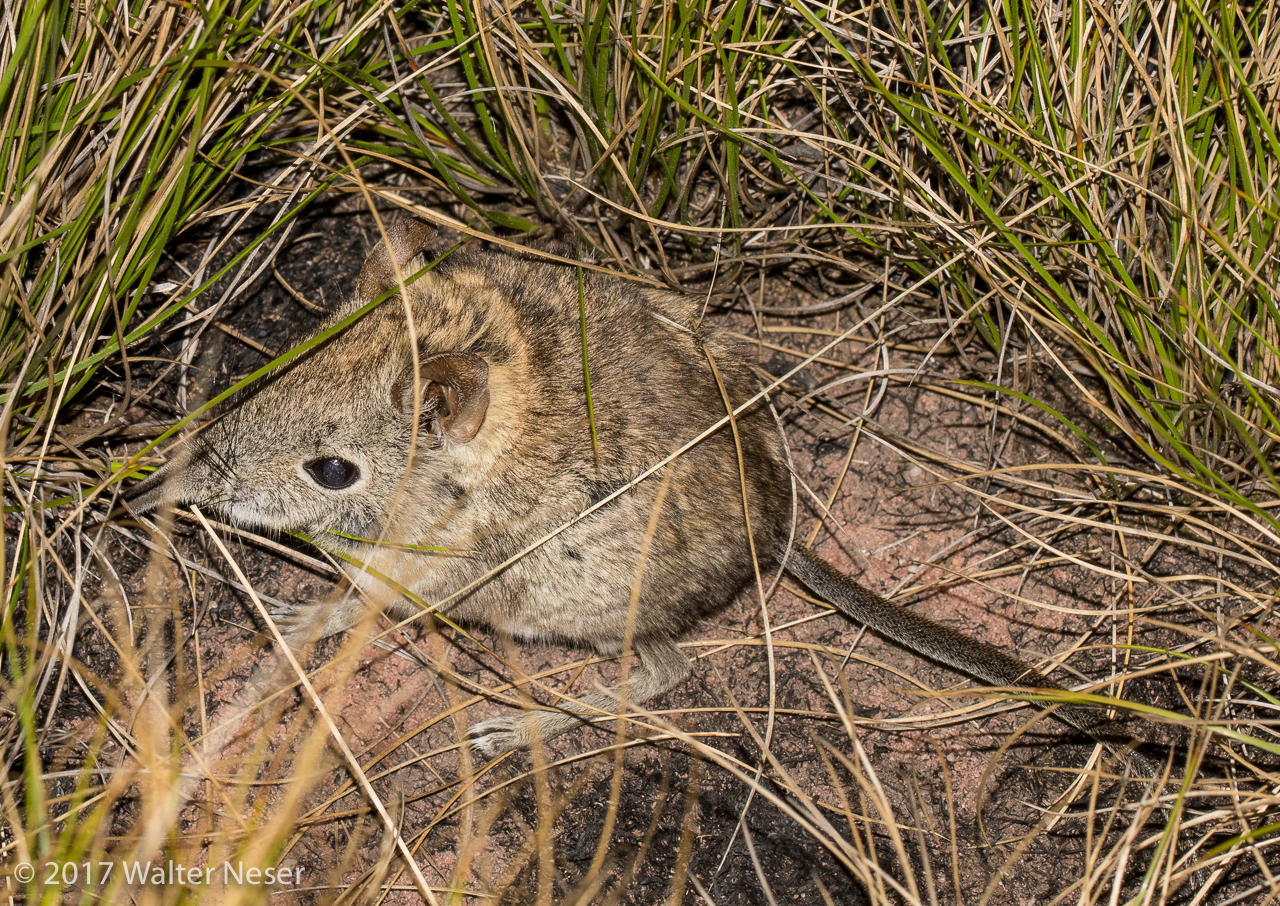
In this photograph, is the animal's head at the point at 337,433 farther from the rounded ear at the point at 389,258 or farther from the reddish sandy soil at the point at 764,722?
the reddish sandy soil at the point at 764,722

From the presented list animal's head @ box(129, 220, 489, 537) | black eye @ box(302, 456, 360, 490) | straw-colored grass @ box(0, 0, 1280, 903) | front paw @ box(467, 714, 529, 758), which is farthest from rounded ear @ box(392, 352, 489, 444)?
front paw @ box(467, 714, 529, 758)

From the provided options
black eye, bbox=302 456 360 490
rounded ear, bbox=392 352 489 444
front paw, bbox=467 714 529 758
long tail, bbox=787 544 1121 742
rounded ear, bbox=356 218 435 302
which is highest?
rounded ear, bbox=356 218 435 302

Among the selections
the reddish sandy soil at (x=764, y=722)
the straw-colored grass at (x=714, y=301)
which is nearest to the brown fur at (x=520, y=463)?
the straw-colored grass at (x=714, y=301)

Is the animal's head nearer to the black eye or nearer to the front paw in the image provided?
the black eye

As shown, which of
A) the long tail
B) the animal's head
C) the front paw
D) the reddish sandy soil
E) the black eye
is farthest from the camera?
the front paw

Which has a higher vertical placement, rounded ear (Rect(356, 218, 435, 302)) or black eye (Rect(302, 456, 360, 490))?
rounded ear (Rect(356, 218, 435, 302))

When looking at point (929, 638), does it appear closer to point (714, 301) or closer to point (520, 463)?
point (520, 463)

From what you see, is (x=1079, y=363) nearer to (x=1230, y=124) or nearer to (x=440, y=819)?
(x=1230, y=124)

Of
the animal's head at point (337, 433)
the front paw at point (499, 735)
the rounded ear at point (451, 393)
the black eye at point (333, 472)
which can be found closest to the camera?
the rounded ear at point (451, 393)
